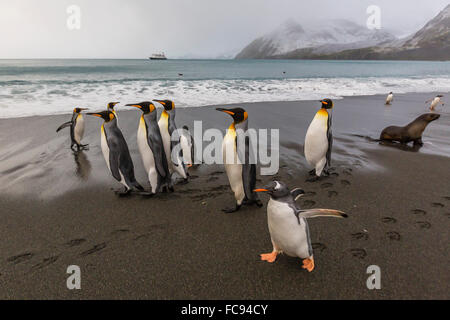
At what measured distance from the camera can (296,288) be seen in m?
2.21

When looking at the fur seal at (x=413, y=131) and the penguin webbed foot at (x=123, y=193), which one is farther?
the fur seal at (x=413, y=131)

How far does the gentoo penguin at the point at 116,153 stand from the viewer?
151 inches

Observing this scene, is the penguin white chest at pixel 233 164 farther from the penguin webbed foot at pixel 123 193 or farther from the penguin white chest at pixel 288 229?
the penguin webbed foot at pixel 123 193

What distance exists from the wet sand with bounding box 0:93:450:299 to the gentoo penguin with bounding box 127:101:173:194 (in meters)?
0.32

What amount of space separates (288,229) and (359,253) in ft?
3.40

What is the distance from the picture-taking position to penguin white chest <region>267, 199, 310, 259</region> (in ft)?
7.33

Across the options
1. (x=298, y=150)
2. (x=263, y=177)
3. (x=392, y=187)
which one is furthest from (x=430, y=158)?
(x=263, y=177)

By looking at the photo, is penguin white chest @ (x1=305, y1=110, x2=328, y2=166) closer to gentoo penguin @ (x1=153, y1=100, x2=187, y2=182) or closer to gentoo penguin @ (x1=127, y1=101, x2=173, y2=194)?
gentoo penguin @ (x1=153, y1=100, x2=187, y2=182)

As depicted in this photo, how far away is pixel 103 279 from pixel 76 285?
0.81 ft

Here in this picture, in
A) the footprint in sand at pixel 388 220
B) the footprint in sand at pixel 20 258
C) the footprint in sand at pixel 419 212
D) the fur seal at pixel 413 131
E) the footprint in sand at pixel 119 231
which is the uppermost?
the fur seal at pixel 413 131

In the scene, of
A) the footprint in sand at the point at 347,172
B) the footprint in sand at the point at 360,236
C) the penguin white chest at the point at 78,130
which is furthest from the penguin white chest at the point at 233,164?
the penguin white chest at the point at 78,130

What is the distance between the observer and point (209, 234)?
303cm

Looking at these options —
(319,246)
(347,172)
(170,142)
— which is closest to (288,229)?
(319,246)
